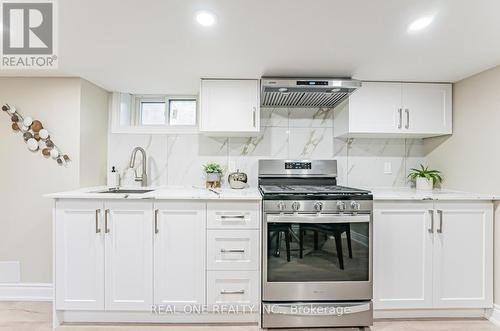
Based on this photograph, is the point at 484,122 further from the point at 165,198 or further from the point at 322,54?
the point at 165,198

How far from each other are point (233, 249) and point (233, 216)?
0.25 metres

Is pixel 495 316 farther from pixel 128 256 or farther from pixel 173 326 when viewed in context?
pixel 128 256

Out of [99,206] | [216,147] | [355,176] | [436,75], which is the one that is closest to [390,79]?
[436,75]

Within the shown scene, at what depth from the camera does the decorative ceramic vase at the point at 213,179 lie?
2.66 metres

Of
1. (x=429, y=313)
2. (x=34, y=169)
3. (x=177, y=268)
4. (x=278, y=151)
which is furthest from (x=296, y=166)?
(x=34, y=169)

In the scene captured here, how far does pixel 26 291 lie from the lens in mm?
2418

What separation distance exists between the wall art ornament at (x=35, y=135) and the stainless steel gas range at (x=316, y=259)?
1875 mm

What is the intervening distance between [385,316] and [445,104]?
192 centimetres

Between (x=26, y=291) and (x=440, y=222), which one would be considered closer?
(x=440, y=222)

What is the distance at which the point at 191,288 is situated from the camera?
2.07 meters

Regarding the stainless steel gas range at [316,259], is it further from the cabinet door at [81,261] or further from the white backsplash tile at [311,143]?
the cabinet door at [81,261]

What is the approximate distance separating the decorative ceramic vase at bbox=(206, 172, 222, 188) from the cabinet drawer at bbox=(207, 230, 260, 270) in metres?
0.68

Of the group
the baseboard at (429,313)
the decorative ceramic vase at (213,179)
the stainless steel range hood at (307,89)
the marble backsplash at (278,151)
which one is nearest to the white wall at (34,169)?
the marble backsplash at (278,151)

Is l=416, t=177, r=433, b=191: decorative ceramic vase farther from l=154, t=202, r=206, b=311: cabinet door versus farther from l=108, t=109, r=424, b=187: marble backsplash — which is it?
l=154, t=202, r=206, b=311: cabinet door
